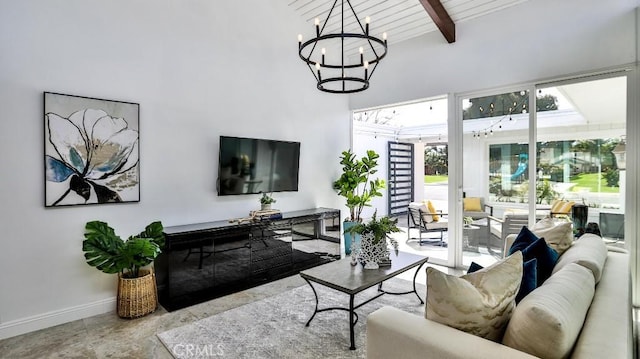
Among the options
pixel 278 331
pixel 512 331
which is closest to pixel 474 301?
pixel 512 331

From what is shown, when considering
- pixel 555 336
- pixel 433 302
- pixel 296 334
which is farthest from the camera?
pixel 296 334

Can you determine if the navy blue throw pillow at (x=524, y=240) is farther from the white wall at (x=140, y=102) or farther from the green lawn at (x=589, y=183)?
the white wall at (x=140, y=102)

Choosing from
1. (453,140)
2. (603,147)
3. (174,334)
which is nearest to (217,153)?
(174,334)

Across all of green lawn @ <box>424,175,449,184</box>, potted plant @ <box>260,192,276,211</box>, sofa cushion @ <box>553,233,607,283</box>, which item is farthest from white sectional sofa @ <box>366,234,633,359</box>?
green lawn @ <box>424,175,449,184</box>

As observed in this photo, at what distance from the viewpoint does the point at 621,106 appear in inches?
136

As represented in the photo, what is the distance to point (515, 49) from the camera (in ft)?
13.2

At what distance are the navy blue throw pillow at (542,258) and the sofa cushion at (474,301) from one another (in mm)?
657

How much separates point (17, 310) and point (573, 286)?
405cm

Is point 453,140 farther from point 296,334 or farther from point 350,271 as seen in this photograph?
point 296,334

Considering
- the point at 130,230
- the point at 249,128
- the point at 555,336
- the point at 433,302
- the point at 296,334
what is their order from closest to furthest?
the point at 555,336, the point at 433,302, the point at 296,334, the point at 130,230, the point at 249,128

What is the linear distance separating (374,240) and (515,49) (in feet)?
10.1

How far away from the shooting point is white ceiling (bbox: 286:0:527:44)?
418cm

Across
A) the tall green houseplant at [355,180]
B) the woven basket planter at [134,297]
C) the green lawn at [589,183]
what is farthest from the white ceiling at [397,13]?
the woven basket planter at [134,297]

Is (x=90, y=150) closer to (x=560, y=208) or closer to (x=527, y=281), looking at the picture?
(x=527, y=281)
